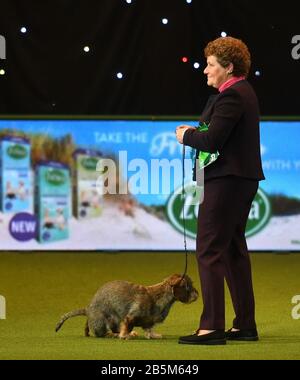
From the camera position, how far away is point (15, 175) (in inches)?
470

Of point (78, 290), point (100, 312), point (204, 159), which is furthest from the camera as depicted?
point (78, 290)

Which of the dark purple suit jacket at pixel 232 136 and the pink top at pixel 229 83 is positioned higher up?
the pink top at pixel 229 83

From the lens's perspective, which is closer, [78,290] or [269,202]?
[78,290]

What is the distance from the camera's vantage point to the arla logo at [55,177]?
12009 millimetres

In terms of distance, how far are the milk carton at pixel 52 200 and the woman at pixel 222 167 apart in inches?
225

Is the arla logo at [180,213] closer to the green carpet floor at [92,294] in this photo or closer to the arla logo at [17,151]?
the green carpet floor at [92,294]

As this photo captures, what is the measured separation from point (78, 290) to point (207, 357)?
369cm

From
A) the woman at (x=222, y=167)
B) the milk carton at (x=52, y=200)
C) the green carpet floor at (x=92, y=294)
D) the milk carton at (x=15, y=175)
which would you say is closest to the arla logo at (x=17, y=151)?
the milk carton at (x=15, y=175)

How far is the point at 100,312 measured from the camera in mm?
6691

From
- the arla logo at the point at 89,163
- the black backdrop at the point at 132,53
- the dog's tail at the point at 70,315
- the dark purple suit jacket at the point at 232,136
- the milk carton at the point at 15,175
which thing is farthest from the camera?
the black backdrop at the point at 132,53

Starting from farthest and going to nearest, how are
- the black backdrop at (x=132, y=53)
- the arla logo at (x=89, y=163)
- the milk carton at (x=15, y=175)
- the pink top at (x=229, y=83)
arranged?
the black backdrop at (x=132, y=53), the arla logo at (x=89, y=163), the milk carton at (x=15, y=175), the pink top at (x=229, y=83)

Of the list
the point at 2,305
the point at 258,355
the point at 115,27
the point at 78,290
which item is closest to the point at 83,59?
the point at 115,27

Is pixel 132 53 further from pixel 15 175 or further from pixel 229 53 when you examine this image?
pixel 229 53

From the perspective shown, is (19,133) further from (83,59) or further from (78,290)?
(78,290)
